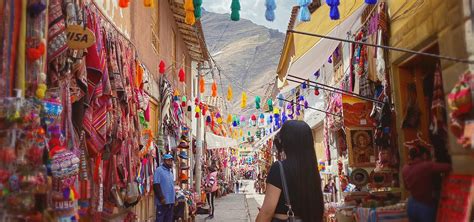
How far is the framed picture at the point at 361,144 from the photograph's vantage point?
25.6 ft

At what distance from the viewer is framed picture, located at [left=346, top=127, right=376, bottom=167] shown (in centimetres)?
779

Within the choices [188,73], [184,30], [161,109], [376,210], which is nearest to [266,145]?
[188,73]

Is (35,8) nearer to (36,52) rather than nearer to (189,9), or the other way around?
(36,52)

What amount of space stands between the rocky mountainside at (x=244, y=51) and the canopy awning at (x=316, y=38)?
85171 mm

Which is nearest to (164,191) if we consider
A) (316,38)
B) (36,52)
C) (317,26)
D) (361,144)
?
(361,144)

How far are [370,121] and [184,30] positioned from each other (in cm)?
975

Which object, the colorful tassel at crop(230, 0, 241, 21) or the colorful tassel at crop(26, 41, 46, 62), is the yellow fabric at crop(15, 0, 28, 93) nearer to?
the colorful tassel at crop(26, 41, 46, 62)

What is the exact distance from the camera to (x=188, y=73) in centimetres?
1916

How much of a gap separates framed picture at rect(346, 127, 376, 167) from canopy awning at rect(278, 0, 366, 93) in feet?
5.02

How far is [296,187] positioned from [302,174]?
119mm

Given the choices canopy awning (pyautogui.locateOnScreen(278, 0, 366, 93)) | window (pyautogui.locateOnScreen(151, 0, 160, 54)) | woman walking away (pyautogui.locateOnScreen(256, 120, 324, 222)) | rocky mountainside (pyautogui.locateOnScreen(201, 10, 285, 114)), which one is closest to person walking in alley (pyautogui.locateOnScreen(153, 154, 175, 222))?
canopy awning (pyautogui.locateOnScreen(278, 0, 366, 93))

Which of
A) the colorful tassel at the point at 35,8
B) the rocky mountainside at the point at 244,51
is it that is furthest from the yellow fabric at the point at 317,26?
the rocky mountainside at the point at 244,51

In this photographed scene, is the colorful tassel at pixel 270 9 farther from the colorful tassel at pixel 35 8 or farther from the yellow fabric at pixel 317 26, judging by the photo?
the colorful tassel at pixel 35 8

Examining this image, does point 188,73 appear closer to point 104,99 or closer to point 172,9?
point 172,9
